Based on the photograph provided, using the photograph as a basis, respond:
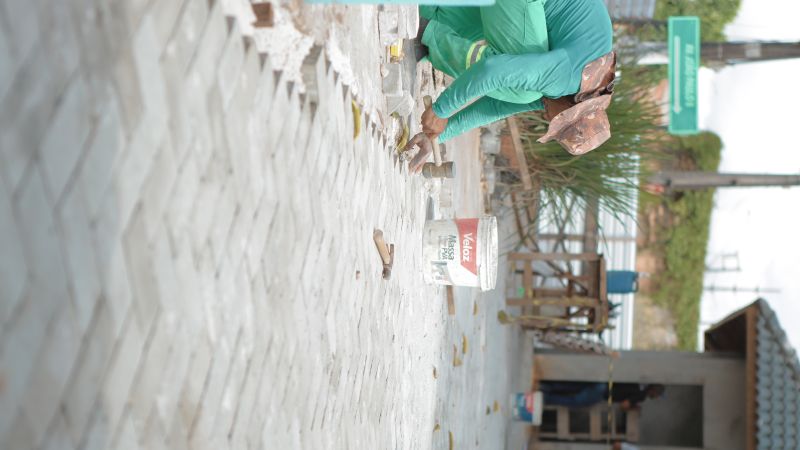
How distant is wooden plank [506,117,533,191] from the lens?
6.04 metres

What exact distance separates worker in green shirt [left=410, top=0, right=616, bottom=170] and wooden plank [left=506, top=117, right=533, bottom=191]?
1.99 metres

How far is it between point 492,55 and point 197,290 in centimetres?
206

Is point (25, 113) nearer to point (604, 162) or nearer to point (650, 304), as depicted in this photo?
point (604, 162)

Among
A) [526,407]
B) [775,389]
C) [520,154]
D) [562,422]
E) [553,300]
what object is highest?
[520,154]

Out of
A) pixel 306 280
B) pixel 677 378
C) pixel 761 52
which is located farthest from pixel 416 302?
pixel 761 52

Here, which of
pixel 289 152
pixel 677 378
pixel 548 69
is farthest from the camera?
pixel 677 378

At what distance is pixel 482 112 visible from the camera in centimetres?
397

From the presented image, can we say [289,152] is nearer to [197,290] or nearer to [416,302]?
[197,290]

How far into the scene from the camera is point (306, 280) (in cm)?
252

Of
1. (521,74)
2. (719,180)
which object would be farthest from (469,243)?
(719,180)

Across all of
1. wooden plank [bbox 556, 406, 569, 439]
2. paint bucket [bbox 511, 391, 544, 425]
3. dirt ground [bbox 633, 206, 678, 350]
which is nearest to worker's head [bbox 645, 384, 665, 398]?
wooden plank [bbox 556, 406, 569, 439]

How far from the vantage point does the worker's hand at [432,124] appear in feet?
12.5

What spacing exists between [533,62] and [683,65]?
580 centimetres

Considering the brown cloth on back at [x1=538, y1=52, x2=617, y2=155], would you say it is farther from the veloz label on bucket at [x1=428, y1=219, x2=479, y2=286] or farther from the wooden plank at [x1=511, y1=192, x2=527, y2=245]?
the wooden plank at [x1=511, y1=192, x2=527, y2=245]
